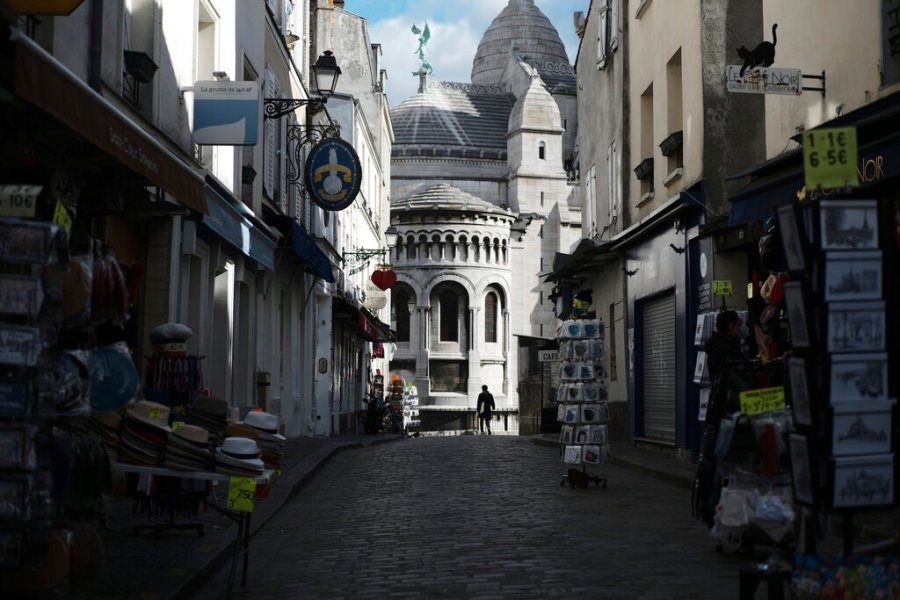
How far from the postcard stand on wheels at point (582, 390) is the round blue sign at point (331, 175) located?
849 centimetres

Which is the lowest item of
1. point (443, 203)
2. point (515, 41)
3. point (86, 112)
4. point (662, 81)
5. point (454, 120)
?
point (86, 112)

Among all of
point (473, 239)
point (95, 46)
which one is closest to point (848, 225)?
point (95, 46)

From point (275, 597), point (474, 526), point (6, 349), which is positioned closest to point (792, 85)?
point (474, 526)

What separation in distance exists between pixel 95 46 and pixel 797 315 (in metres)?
8.09

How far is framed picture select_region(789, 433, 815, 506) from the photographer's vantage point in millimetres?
5402

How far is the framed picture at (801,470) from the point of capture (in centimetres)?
540

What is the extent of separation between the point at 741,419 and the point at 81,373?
145 inches

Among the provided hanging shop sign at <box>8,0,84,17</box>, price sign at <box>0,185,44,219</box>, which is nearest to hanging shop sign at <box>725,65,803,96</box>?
hanging shop sign at <box>8,0,84,17</box>

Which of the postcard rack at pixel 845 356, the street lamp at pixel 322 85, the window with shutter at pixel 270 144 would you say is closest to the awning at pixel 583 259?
the street lamp at pixel 322 85

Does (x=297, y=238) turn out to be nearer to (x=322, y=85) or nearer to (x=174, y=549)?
(x=322, y=85)

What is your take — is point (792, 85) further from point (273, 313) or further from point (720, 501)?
point (273, 313)

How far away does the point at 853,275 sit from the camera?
17.6ft

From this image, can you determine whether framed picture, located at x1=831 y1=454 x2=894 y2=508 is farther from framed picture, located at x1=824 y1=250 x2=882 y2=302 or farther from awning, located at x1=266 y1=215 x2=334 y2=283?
awning, located at x1=266 y1=215 x2=334 y2=283

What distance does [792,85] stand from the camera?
495 inches
